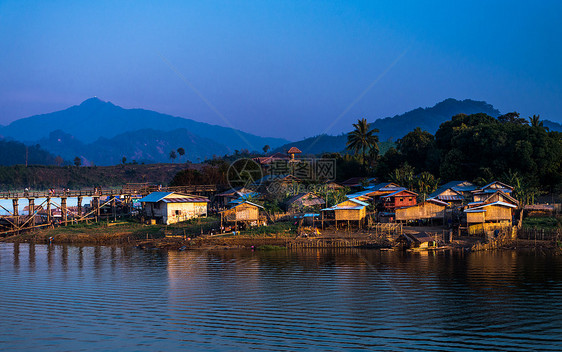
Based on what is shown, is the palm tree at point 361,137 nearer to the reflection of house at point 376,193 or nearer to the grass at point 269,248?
the reflection of house at point 376,193

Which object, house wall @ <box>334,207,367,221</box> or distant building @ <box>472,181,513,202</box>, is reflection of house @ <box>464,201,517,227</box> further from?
house wall @ <box>334,207,367,221</box>

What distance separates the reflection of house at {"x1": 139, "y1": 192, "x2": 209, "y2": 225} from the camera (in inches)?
1608

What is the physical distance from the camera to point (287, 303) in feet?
63.3

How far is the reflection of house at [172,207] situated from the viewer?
4084 cm

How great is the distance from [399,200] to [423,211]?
2889 millimetres

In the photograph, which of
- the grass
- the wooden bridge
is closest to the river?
the grass

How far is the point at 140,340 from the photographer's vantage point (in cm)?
1540

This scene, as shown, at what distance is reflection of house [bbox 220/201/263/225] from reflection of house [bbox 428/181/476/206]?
583 inches

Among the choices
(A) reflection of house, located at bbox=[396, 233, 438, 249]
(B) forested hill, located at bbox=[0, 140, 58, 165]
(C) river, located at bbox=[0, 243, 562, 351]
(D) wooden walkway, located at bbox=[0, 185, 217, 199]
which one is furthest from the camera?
(B) forested hill, located at bbox=[0, 140, 58, 165]

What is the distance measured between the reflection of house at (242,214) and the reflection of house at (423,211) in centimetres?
1057

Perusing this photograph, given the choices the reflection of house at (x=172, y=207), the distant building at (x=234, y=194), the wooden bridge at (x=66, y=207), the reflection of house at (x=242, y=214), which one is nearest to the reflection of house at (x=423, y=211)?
the reflection of house at (x=242, y=214)

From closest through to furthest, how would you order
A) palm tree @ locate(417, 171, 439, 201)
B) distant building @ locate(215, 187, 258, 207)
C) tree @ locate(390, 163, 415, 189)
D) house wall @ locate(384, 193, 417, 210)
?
1. house wall @ locate(384, 193, 417, 210)
2. palm tree @ locate(417, 171, 439, 201)
3. distant building @ locate(215, 187, 258, 207)
4. tree @ locate(390, 163, 415, 189)

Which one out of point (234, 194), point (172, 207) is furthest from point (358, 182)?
point (172, 207)

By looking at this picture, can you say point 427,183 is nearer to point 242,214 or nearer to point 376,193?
point 376,193
